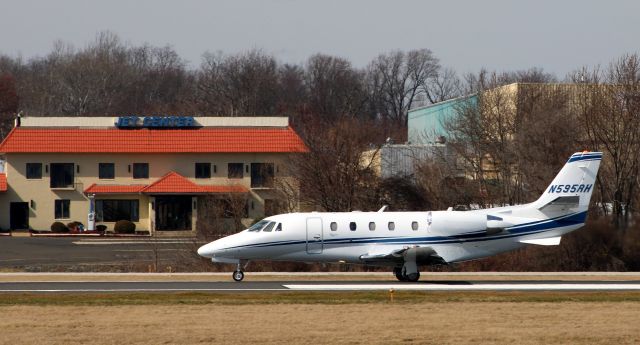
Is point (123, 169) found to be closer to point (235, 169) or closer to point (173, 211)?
point (173, 211)

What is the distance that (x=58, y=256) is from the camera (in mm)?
57188

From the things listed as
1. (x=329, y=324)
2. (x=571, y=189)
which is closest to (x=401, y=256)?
(x=571, y=189)

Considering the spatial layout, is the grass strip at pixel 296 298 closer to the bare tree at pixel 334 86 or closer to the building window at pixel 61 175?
the building window at pixel 61 175

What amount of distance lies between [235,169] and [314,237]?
40.3 meters

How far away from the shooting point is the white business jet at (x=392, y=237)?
37.3m

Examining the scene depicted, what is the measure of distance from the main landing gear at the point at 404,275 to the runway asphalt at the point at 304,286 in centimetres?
27

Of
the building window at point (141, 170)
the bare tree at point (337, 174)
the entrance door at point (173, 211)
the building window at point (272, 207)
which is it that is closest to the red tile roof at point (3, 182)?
the building window at point (141, 170)

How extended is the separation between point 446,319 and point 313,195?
98.5 ft

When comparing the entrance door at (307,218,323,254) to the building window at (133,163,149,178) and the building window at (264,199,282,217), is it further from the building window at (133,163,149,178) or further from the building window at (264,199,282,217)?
the building window at (133,163,149,178)

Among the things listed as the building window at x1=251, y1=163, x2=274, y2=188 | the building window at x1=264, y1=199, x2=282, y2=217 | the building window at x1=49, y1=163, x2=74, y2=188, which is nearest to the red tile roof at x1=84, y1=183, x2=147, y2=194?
the building window at x1=49, y1=163, x2=74, y2=188

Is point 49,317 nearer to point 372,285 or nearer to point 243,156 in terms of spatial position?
point 372,285

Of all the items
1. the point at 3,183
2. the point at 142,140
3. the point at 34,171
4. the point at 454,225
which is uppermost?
the point at 142,140

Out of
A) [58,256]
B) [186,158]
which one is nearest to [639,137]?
[58,256]

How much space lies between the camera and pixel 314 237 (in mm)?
37406
